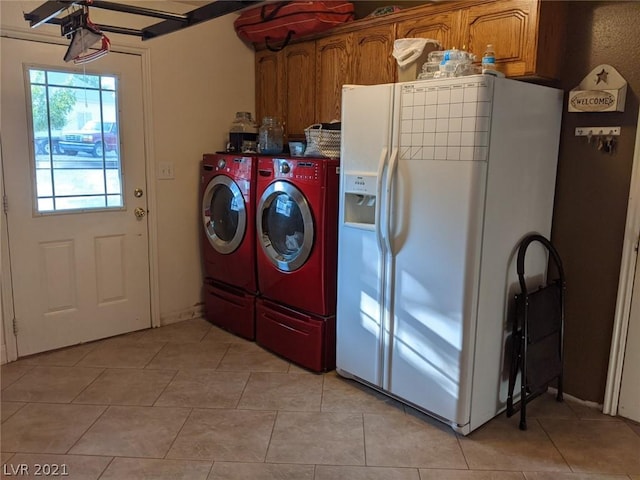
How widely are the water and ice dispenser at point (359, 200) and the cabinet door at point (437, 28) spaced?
32.8 inches

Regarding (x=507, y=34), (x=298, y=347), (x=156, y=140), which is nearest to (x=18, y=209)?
(x=156, y=140)

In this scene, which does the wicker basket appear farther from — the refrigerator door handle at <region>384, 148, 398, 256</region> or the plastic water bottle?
the plastic water bottle

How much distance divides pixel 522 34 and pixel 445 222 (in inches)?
37.0

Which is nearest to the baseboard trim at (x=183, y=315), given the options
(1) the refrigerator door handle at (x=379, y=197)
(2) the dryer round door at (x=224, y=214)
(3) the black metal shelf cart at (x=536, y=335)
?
(2) the dryer round door at (x=224, y=214)

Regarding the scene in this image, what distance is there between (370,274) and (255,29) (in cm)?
209

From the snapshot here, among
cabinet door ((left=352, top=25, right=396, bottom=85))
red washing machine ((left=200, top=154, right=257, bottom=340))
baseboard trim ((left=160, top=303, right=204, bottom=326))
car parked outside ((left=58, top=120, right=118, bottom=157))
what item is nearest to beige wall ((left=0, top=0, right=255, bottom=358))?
baseboard trim ((left=160, top=303, right=204, bottom=326))

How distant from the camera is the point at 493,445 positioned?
90.5 inches

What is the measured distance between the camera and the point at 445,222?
2260mm

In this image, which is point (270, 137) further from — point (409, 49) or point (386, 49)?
point (409, 49)

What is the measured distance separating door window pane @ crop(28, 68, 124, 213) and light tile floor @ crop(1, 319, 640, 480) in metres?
1.03

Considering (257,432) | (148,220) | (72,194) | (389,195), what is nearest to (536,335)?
(389,195)

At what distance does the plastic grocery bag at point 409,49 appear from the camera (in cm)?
246

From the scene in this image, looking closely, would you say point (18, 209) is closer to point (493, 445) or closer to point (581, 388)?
point (493, 445)

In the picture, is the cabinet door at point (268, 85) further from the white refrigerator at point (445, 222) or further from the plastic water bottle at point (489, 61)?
the plastic water bottle at point (489, 61)
